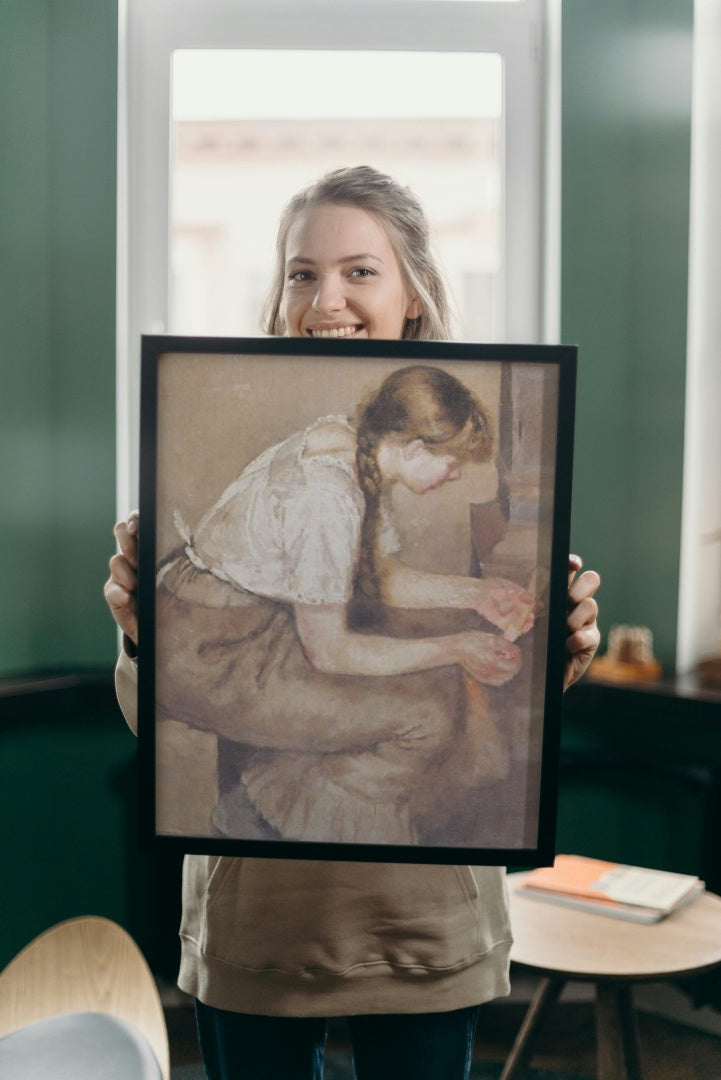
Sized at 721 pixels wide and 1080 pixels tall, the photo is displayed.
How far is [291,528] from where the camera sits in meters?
0.94

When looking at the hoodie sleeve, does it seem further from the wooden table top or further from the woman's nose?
the wooden table top

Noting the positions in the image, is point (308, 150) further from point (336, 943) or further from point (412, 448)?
point (336, 943)

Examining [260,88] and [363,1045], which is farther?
[260,88]

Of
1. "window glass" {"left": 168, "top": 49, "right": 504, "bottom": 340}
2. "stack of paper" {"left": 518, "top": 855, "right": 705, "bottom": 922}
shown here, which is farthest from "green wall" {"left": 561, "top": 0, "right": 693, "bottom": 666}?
"stack of paper" {"left": 518, "top": 855, "right": 705, "bottom": 922}

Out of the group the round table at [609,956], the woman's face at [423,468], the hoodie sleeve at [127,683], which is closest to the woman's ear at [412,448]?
the woman's face at [423,468]

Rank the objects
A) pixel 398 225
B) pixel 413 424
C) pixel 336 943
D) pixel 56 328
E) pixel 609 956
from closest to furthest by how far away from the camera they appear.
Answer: pixel 413 424
pixel 336 943
pixel 398 225
pixel 609 956
pixel 56 328

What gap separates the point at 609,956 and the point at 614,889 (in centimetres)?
24

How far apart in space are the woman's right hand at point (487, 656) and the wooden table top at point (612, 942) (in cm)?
91

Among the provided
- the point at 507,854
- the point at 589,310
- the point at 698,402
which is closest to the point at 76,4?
the point at 589,310

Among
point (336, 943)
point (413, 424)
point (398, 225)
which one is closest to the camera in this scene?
point (413, 424)

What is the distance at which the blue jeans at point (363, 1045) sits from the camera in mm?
1054

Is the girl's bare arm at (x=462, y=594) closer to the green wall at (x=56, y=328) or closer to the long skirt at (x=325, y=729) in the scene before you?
the long skirt at (x=325, y=729)

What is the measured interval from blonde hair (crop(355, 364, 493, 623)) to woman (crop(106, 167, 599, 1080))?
0.54 feet

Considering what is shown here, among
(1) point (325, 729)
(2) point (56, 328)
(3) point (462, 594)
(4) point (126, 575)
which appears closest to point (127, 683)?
(4) point (126, 575)
